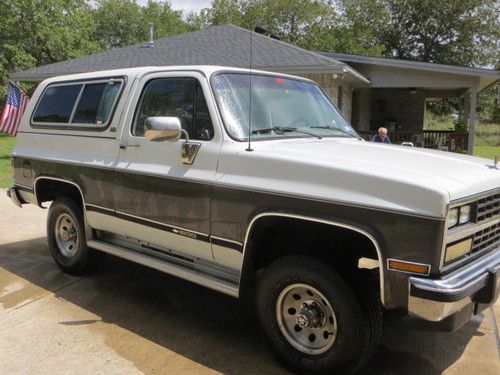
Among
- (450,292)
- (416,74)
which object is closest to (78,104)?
(450,292)

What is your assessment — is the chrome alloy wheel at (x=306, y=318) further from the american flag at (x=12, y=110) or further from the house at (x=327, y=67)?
the american flag at (x=12, y=110)

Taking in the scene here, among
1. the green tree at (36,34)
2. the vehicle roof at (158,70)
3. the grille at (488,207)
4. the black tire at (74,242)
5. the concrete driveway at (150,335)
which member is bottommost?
the concrete driveway at (150,335)

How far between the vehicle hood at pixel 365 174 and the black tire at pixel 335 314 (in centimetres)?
52

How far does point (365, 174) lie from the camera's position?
316 centimetres

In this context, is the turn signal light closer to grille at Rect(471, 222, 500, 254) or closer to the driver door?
grille at Rect(471, 222, 500, 254)

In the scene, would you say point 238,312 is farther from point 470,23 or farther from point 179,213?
point 470,23

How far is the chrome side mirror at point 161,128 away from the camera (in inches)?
148

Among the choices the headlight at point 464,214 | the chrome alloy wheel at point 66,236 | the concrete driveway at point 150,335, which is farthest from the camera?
the chrome alloy wheel at point 66,236

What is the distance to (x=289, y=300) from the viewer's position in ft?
11.9

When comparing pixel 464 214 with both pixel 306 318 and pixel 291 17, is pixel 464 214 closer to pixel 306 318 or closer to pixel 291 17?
pixel 306 318

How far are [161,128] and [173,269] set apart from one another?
3.91 feet

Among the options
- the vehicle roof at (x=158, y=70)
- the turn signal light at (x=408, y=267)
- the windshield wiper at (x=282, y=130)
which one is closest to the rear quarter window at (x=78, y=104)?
the vehicle roof at (x=158, y=70)

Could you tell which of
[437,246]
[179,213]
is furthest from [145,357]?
[437,246]

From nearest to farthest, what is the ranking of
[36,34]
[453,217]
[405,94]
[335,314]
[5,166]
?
[453,217] < [335,314] < [5,166] < [405,94] < [36,34]
